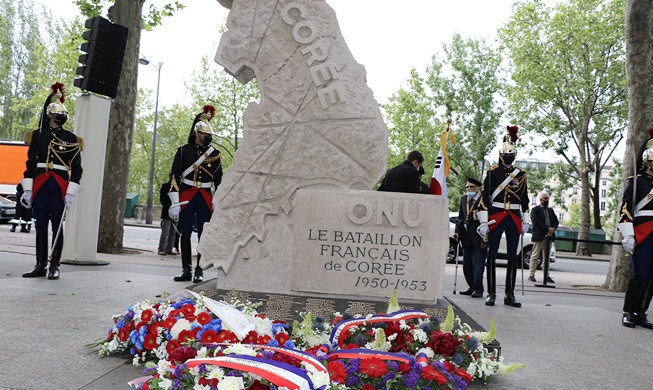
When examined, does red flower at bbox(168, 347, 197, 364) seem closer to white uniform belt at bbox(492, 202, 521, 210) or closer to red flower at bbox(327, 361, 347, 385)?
red flower at bbox(327, 361, 347, 385)

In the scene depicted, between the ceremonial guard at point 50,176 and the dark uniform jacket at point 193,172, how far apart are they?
1389 millimetres

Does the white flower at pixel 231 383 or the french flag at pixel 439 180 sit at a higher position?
the french flag at pixel 439 180

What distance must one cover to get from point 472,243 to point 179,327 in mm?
7426

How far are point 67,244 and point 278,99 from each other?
17.8 ft

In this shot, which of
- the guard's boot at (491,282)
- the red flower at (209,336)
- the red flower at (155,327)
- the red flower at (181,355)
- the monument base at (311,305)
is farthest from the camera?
the guard's boot at (491,282)

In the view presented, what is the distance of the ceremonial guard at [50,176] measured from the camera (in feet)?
28.6

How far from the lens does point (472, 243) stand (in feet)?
35.9

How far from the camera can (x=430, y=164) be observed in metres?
41.4

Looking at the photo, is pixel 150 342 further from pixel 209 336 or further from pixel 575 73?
pixel 575 73

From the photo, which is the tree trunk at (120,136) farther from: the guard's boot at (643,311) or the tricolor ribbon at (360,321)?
the tricolor ribbon at (360,321)

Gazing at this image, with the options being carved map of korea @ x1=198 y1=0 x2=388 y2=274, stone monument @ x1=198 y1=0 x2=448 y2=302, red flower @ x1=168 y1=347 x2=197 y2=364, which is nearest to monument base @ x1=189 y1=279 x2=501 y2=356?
stone monument @ x1=198 y1=0 x2=448 y2=302

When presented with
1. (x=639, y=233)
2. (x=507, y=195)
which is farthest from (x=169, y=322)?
(x=507, y=195)

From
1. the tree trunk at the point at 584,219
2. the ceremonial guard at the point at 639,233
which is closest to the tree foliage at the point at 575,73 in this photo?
the tree trunk at the point at 584,219

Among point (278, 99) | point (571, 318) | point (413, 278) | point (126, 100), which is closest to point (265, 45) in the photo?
point (278, 99)
